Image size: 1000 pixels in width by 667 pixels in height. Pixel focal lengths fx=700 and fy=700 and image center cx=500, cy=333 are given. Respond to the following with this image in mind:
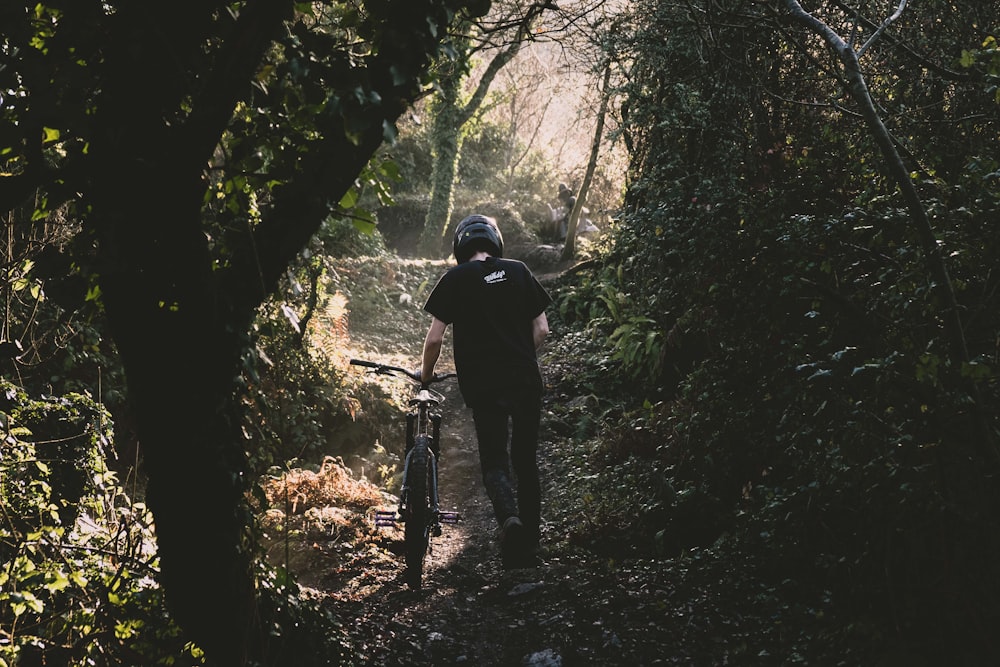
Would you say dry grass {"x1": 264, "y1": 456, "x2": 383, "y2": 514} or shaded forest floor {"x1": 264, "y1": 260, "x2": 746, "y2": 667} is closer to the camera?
shaded forest floor {"x1": 264, "y1": 260, "x2": 746, "y2": 667}

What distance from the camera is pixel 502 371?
520 centimetres

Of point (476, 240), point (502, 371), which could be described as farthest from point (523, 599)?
point (476, 240)

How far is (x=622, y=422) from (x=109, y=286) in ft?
22.2

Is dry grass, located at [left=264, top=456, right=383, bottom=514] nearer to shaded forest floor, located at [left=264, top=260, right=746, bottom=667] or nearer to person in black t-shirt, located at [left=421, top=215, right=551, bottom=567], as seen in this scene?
shaded forest floor, located at [left=264, top=260, right=746, bottom=667]

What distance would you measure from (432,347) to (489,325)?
1.77 feet

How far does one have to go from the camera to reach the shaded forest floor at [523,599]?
415cm

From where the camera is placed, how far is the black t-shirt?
521cm

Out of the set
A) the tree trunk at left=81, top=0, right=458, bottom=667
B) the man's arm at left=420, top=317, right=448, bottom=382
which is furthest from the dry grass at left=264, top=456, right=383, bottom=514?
the tree trunk at left=81, top=0, right=458, bottom=667

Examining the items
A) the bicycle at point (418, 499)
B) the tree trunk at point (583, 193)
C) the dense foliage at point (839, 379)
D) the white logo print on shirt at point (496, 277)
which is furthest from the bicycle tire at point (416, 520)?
the tree trunk at point (583, 193)

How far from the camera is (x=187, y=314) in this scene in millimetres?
2293

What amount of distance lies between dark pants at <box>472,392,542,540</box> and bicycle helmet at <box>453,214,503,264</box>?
1.22m

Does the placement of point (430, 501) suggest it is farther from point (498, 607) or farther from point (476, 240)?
point (476, 240)

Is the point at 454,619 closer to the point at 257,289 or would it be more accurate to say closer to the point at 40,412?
the point at 40,412

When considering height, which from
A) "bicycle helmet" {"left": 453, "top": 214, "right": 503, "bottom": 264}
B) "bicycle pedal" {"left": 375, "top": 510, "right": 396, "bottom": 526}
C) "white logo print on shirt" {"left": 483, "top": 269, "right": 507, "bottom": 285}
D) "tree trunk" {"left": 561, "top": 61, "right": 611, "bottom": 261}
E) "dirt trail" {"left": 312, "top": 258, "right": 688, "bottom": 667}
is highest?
"tree trunk" {"left": 561, "top": 61, "right": 611, "bottom": 261}
